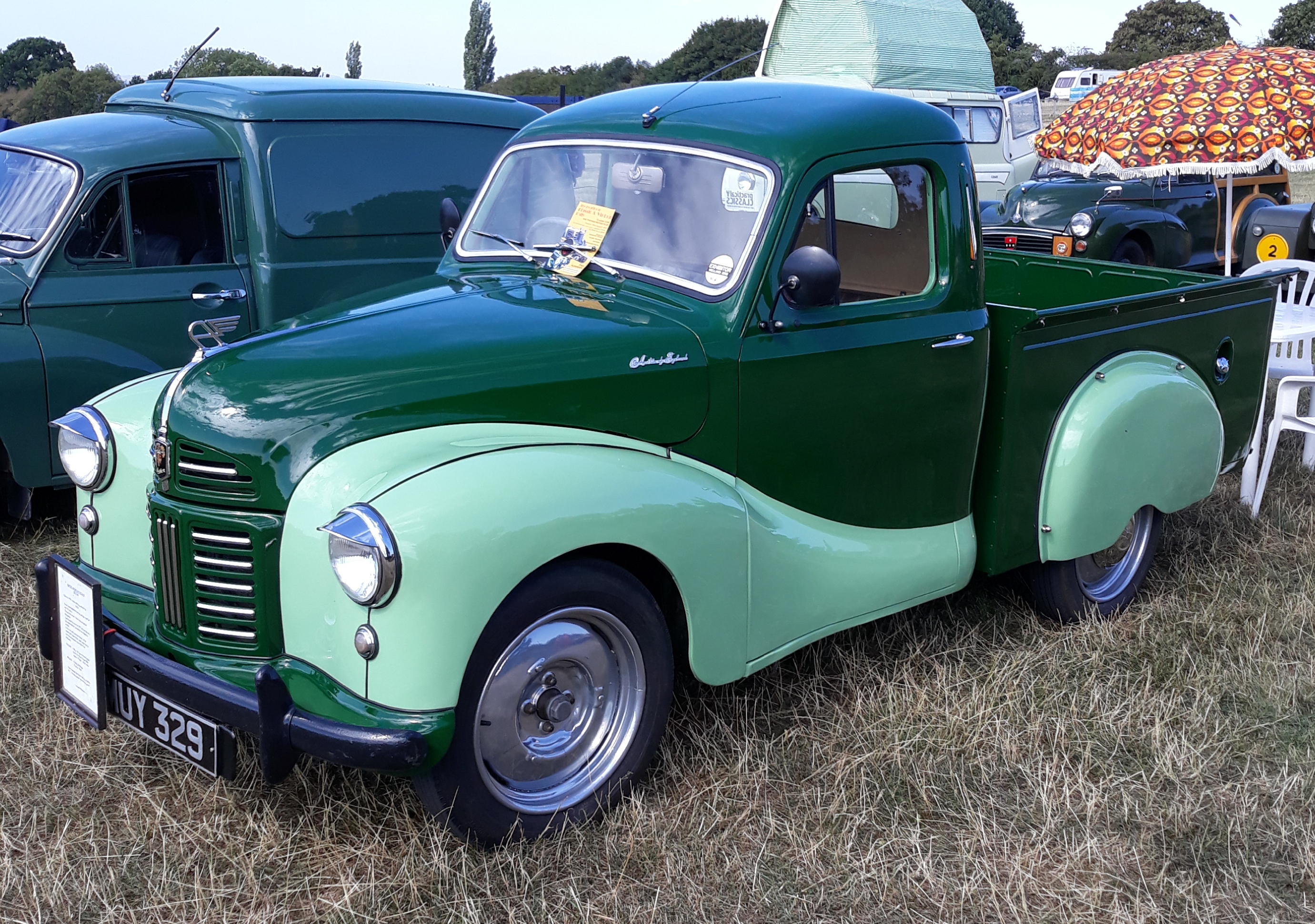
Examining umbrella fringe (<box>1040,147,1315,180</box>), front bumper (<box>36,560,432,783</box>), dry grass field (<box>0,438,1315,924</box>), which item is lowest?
dry grass field (<box>0,438,1315,924</box>)

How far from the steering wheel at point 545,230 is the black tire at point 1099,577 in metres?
2.17

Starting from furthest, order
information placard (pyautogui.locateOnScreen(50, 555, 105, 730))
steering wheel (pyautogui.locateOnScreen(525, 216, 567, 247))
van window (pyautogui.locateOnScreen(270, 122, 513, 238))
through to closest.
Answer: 1. van window (pyautogui.locateOnScreen(270, 122, 513, 238))
2. steering wheel (pyautogui.locateOnScreen(525, 216, 567, 247))
3. information placard (pyautogui.locateOnScreen(50, 555, 105, 730))

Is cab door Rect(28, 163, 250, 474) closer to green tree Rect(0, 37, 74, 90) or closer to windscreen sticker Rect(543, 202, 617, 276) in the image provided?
windscreen sticker Rect(543, 202, 617, 276)

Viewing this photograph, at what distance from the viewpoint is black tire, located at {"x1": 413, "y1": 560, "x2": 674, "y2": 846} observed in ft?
8.89

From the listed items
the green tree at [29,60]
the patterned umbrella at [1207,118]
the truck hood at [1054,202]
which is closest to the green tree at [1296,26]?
the truck hood at [1054,202]

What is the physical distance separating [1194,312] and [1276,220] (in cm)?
627

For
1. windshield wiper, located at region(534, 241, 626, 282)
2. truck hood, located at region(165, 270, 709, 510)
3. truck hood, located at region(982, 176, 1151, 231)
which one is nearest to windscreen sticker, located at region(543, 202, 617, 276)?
windshield wiper, located at region(534, 241, 626, 282)

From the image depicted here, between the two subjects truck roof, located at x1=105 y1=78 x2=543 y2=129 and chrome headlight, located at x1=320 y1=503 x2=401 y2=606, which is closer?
chrome headlight, located at x1=320 y1=503 x2=401 y2=606

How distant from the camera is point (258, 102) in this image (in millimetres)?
5629

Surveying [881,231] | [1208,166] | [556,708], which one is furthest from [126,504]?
[1208,166]

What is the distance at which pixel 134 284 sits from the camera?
5297 mm

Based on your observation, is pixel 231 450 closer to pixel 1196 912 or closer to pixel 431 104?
pixel 1196 912

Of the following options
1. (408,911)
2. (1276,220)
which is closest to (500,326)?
(408,911)

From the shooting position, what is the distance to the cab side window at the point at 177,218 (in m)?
5.42
